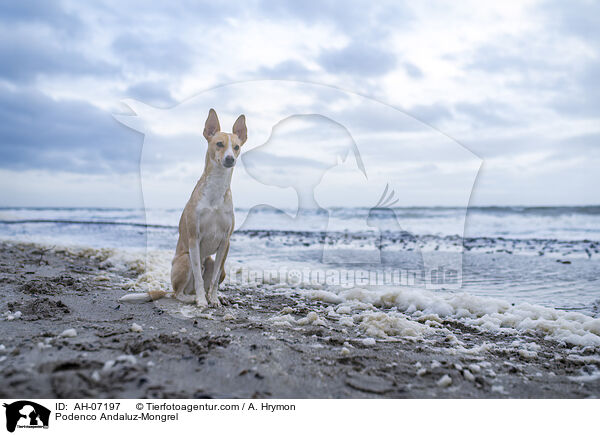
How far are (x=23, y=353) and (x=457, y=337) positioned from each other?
3.86m

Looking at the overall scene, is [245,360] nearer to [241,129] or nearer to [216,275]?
[216,275]

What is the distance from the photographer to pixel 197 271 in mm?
5438

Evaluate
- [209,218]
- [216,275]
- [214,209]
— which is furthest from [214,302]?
[214,209]

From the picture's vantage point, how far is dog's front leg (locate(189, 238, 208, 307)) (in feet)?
17.6

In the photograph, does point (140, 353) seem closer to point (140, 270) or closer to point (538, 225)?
point (140, 270)

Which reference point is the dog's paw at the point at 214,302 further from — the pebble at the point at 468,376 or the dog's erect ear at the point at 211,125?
the pebble at the point at 468,376

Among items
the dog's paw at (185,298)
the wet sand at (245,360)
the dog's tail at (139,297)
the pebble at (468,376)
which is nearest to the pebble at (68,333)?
the wet sand at (245,360)

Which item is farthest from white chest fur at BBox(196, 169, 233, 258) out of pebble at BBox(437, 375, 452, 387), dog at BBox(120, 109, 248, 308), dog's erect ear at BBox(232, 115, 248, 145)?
pebble at BBox(437, 375, 452, 387)

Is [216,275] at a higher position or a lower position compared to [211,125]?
lower

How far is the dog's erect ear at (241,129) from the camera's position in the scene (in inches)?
210

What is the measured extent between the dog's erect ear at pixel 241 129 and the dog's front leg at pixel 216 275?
4.35ft

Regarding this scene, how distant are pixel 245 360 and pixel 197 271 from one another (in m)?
2.35
